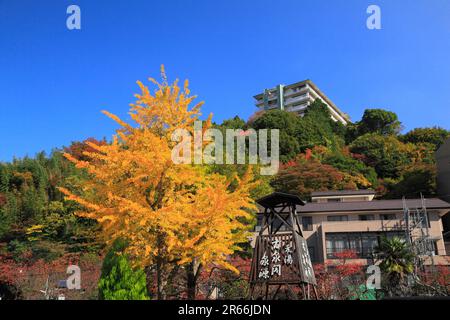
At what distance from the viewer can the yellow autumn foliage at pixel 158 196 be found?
37.5 feet

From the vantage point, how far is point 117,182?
12.5 m

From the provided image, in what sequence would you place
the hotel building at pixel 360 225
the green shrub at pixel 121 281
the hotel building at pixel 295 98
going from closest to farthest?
the green shrub at pixel 121 281 < the hotel building at pixel 360 225 < the hotel building at pixel 295 98

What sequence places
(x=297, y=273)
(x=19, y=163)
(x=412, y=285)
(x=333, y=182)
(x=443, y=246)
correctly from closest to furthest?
(x=297, y=273)
(x=412, y=285)
(x=443, y=246)
(x=19, y=163)
(x=333, y=182)

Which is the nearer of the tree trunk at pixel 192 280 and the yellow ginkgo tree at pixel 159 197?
the yellow ginkgo tree at pixel 159 197

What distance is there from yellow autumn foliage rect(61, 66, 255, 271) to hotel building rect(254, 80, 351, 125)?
252 ft

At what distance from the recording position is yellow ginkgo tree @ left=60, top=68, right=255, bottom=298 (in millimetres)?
11438

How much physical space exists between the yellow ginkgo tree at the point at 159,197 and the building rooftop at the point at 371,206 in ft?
83.3

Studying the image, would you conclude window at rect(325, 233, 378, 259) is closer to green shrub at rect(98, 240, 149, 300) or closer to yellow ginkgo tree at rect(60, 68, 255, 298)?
Answer: yellow ginkgo tree at rect(60, 68, 255, 298)

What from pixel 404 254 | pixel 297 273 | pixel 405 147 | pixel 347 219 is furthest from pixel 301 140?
pixel 297 273

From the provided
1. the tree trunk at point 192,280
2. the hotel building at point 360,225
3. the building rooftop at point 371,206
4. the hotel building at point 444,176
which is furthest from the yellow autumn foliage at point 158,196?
the hotel building at point 444,176

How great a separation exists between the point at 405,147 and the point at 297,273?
4483 centimetres

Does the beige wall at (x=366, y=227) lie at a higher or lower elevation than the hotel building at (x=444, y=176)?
lower

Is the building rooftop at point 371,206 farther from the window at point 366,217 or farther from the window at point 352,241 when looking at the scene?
the window at point 352,241
